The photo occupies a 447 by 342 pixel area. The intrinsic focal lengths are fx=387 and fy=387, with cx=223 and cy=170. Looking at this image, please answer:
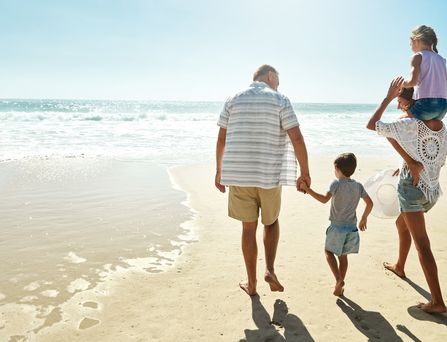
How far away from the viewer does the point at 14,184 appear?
771 cm

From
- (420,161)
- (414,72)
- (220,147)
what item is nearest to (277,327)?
(220,147)

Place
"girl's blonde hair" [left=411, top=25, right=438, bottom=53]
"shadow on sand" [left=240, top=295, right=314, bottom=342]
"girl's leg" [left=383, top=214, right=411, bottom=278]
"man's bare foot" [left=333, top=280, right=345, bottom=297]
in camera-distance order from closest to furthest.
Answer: "shadow on sand" [left=240, top=295, right=314, bottom=342]
"girl's blonde hair" [left=411, top=25, right=438, bottom=53]
"man's bare foot" [left=333, top=280, right=345, bottom=297]
"girl's leg" [left=383, top=214, right=411, bottom=278]

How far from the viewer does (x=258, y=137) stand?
11.2ft

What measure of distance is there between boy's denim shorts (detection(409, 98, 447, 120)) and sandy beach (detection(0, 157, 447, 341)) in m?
1.69

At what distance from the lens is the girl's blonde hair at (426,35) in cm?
333

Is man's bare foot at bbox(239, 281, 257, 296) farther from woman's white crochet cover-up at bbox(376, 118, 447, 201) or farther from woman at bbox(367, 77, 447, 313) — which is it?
woman's white crochet cover-up at bbox(376, 118, 447, 201)

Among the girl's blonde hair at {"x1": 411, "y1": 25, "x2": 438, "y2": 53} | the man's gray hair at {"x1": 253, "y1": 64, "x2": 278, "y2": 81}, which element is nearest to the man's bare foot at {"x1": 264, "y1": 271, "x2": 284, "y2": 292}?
the man's gray hair at {"x1": 253, "y1": 64, "x2": 278, "y2": 81}

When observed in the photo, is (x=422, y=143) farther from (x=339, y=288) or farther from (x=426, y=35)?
(x=339, y=288)

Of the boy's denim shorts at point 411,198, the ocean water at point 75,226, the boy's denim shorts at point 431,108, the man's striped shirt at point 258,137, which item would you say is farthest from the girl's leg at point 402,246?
the ocean water at point 75,226

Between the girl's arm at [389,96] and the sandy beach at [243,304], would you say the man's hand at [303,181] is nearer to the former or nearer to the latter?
the girl's arm at [389,96]

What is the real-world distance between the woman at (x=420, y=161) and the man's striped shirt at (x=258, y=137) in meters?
0.78

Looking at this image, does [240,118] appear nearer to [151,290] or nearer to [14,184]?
[151,290]

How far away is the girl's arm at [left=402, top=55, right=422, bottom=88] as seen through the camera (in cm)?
324

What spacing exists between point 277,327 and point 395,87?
7.31ft
